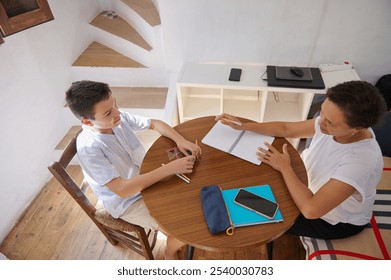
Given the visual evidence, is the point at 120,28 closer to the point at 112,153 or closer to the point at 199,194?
the point at 112,153

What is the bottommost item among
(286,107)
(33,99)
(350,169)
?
(286,107)

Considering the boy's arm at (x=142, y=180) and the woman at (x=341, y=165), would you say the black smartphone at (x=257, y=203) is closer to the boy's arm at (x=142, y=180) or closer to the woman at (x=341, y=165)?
the woman at (x=341, y=165)

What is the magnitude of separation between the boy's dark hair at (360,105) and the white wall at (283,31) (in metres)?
1.26

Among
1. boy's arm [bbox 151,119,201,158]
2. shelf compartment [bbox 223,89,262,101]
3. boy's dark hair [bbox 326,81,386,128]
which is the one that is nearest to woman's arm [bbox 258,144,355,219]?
boy's dark hair [bbox 326,81,386,128]

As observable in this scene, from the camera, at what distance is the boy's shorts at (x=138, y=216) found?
137 cm

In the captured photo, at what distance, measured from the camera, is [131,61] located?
2.58 meters

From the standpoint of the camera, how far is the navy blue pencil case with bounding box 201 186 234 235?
3.38 feet

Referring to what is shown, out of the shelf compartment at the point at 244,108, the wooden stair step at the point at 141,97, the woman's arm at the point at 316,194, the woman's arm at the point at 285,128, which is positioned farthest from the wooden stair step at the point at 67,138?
the woman's arm at the point at 316,194

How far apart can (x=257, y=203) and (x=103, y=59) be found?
2.17 m

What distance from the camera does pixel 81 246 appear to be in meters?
1.85

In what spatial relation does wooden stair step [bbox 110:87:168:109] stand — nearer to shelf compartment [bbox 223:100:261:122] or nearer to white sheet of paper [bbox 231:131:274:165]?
shelf compartment [bbox 223:100:261:122]

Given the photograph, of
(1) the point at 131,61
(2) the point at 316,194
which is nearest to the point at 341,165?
(2) the point at 316,194
